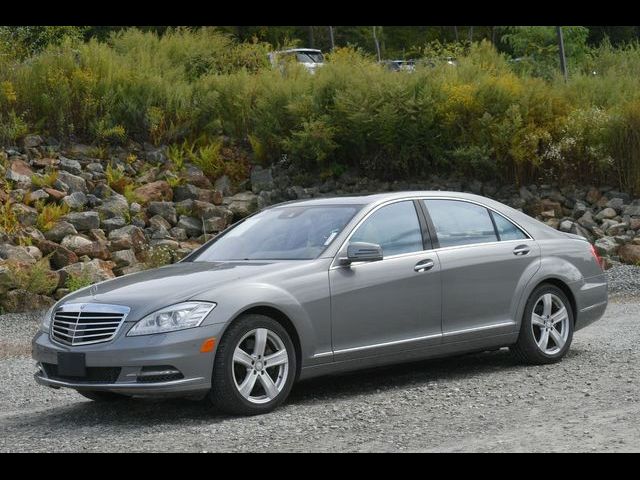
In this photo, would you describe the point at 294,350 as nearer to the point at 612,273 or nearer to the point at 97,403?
the point at 97,403

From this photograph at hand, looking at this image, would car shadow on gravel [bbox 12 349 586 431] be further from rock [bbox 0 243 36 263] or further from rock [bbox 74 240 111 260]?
rock [bbox 74 240 111 260]

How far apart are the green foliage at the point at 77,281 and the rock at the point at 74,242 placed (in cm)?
94

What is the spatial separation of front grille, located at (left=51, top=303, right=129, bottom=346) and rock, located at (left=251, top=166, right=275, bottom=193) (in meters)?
11.3

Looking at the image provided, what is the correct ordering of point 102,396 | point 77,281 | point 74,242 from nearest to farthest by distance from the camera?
point 102,396 < point 77,281 < point 74,242

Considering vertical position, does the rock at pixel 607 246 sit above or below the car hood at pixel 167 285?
below

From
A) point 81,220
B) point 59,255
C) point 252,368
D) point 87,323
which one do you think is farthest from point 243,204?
point 252,368

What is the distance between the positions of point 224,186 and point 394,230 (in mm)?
10395

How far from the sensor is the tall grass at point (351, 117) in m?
19.3

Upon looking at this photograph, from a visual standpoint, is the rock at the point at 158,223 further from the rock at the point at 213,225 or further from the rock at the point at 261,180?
the rock at the point at 261,180

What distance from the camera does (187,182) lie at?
18859 millimetres

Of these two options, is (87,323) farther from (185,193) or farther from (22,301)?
(185,193)

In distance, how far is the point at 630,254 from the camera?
711 inches

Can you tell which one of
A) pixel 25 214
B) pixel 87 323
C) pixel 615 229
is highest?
pixel 87 323

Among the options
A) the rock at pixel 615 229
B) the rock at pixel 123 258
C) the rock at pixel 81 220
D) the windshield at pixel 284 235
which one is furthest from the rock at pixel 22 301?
the rock at pixel 615 229
